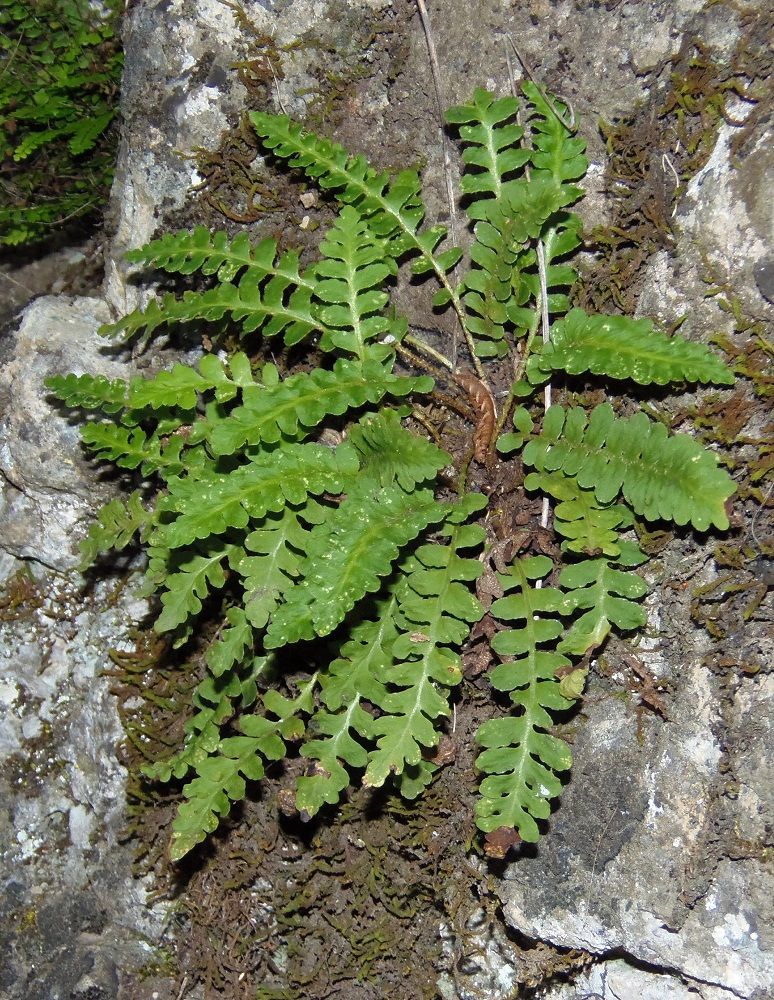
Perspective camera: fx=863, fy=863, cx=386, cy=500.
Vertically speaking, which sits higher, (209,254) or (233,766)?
(209,254)

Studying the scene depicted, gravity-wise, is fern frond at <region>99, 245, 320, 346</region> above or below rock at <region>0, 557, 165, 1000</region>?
above

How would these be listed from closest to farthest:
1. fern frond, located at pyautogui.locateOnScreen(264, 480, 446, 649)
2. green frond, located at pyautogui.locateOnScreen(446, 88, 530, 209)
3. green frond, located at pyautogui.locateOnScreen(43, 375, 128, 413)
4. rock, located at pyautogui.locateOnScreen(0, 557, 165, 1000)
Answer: fern frond, located at pyautogui.locateOnScreen(264, 480, 446, 649)
green frond, located at pyautogui.locateOnScreen(446, 88, 530, 209)
green frond, located at pyautogui.locateOnScreen(43, 375, 128, 413)
rock, located at pyautogui.locateOnScreen(0, 557, 165, 1000)

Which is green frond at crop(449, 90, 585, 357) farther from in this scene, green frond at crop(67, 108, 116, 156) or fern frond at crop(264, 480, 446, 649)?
green frond at crop(67, 108, 116, 156)

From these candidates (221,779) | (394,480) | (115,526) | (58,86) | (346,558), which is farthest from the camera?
(58,86)

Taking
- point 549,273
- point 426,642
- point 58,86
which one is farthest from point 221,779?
point 58,86

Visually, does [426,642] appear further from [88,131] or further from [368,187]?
[88,131]

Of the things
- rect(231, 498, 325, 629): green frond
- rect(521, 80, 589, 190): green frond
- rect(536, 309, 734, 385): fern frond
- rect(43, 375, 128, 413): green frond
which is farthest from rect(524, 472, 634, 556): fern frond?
rect(43, 375, 128, 413): green frond

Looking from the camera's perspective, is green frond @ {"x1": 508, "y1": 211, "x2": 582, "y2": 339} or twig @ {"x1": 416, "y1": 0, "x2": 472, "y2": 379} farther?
twig @ {"x1": 416, "y1": 0, "x2": 472, "y2": 379}
